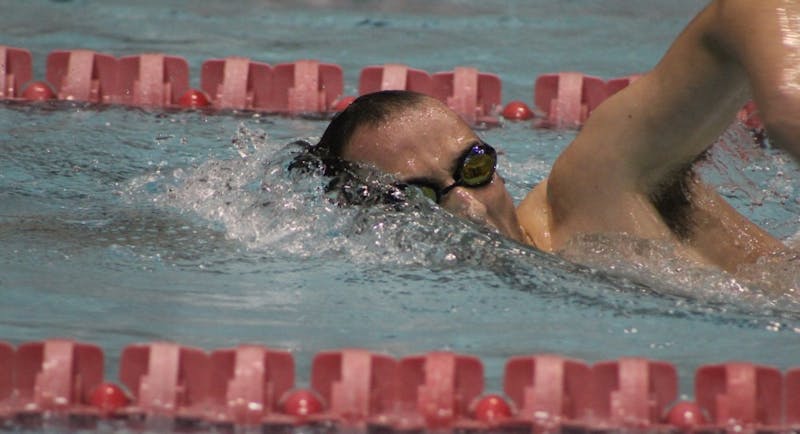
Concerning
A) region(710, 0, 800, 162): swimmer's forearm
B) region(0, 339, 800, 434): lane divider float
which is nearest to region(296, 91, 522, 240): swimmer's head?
region(0, 339, 800, 434): lane divider float

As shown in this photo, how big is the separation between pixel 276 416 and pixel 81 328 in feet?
1.65

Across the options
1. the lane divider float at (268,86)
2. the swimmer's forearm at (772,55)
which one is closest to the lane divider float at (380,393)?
the swimmer's forearm at (772,55)

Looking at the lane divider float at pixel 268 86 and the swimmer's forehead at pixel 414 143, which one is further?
the lane divider float at pixel 268 86

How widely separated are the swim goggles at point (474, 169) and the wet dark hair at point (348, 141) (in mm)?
83

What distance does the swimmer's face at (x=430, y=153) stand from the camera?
2488 mm

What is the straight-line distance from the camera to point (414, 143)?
249 cm

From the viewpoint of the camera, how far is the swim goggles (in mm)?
2482

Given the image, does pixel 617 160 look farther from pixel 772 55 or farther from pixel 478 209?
pixel 772 55

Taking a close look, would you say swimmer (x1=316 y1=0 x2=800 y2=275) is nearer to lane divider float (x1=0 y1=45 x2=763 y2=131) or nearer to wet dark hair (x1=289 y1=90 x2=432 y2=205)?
wet dark hair (x1=289 y1=90 x2=432 y2=205)

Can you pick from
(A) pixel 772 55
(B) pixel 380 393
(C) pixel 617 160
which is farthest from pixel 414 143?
(A) pixel 772 55

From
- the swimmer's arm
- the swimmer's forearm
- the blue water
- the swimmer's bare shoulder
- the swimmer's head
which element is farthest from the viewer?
the swimmer's head

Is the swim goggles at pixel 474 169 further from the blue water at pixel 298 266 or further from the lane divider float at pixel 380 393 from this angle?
the lane divider float at pixel 380 393

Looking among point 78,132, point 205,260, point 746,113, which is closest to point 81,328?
point 205,260

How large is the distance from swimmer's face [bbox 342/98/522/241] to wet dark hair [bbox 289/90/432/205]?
2 centimetres
